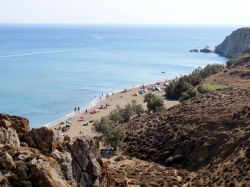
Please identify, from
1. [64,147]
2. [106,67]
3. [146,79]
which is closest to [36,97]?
[146,79]

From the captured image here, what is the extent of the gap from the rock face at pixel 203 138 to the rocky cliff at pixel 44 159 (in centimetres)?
1347

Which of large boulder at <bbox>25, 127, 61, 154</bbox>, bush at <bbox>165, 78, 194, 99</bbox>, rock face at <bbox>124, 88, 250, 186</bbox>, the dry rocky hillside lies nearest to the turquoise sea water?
bush at <bbox>165, 78, 194, 99</bbox>

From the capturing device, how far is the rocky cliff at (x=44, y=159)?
647 inches

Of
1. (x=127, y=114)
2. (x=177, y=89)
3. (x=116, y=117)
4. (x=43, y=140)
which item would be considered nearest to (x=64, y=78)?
(x=177, y=89)

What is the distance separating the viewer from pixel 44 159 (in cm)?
1758

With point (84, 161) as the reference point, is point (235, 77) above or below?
below

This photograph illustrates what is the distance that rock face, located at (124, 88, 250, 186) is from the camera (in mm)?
37000

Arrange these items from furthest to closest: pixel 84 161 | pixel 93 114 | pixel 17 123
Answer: pixel 93 114 → pixel 84 161 → pixel 17 123

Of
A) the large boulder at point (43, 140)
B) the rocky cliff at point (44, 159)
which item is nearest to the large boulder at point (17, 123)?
the rocky cliff at point (44, 159)

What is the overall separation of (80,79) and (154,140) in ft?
277

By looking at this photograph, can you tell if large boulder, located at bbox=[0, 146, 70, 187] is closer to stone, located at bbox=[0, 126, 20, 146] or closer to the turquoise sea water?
stone, located at bbox=[0, 126, 20, 146]

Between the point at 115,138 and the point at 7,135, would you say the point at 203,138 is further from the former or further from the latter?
the point at 7,135

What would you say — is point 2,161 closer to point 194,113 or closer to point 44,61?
point 194,113

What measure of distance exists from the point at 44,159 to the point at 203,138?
3188cm
